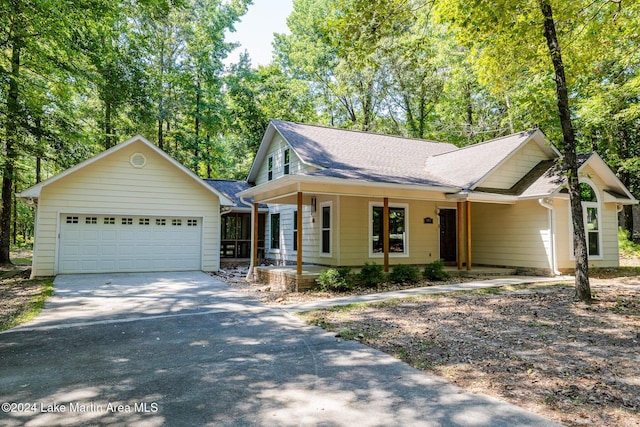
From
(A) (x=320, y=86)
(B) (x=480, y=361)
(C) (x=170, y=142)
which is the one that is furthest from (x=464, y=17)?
(C) (x=170, y=142)

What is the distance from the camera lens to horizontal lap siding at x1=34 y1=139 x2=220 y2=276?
11930 mm

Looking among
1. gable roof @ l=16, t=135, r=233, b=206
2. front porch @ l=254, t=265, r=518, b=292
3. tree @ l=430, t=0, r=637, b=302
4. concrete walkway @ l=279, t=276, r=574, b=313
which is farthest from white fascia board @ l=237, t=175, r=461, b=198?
gable roof @ l=16, t=135, r=233, b=206

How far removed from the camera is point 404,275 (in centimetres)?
992

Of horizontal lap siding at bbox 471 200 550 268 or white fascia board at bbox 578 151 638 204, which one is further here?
white fascia board at bbox 578 151 638 204

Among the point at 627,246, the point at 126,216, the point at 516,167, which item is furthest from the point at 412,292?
the point at 627,246

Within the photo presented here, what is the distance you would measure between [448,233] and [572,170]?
21.1ft

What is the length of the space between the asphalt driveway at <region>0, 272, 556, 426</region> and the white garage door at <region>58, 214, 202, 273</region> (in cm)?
639

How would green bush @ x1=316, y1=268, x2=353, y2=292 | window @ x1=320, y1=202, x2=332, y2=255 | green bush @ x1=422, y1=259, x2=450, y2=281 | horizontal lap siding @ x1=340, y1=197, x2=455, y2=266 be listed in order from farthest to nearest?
window @ x1=320, y1=202, x2=332, y2=255
horizontal lap siding @ x1=340, y1=197, x2=455, y2=266
green bush @ x1=422, y1=259, x2=450, y2=281
green bush @ x1=316, y1=268, x2=353, y2=292

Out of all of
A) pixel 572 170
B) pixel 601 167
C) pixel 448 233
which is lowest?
pixel 448 233

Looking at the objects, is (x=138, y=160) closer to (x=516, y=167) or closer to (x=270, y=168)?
(x=270, y=168)

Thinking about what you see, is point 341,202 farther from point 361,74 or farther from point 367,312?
point 361,74

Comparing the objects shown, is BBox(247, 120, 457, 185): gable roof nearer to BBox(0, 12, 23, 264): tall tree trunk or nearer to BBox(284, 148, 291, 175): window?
BBox(284, 148, 291, 175): window


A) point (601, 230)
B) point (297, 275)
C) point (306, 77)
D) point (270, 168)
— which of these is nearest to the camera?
point (297, 275)

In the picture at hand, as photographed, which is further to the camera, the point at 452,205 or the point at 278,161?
the point at 278,161
